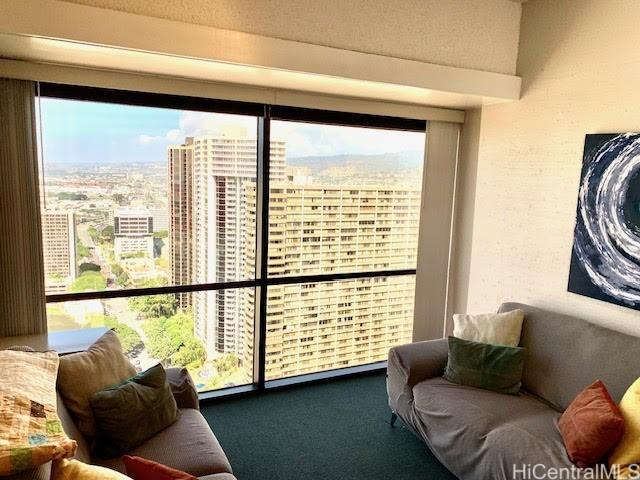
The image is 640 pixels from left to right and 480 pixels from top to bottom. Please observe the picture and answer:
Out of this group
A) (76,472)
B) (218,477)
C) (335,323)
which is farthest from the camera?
(335,323)

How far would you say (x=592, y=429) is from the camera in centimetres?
211

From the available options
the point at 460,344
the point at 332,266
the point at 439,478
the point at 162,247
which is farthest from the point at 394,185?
the point at 439,478

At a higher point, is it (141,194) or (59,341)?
Result: (141,194)

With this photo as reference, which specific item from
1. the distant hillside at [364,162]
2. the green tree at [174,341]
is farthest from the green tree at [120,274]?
the distant hillside at [364,162]

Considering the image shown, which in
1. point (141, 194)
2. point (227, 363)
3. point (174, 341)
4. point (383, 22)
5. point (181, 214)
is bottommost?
point (227, 363)

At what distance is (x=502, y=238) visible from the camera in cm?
356

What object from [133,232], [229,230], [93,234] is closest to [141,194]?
[133,232]

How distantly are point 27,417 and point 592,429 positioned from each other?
2.25 m

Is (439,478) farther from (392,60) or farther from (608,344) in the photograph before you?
(392,60)

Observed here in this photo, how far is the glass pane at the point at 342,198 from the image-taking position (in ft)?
11.5

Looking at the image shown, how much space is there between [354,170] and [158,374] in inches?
86.9

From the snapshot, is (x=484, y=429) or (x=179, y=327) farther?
(x=179, y=327)

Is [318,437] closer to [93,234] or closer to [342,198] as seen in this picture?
[342,198]

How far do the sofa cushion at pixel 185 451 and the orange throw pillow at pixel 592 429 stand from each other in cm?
157
